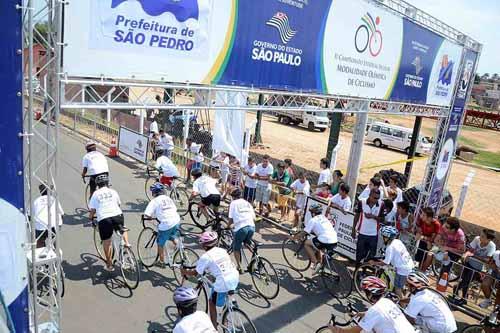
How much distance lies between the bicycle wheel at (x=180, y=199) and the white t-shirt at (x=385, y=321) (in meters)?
6.79

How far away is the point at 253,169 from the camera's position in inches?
443

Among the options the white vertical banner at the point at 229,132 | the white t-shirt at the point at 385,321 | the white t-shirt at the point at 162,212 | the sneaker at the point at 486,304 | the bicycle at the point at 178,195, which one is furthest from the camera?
the white vertical banner at the point at 229,132

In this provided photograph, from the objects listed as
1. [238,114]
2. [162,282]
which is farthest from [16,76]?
[238,114]

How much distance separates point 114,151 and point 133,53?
32.6 ft

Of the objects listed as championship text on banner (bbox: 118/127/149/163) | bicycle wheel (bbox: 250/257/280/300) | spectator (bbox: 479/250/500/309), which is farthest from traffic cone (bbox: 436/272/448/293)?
championship text on banner (bbox: 118/127/149/163)

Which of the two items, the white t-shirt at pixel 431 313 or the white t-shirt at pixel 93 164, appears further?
the white t-shirt at pixel 93 164

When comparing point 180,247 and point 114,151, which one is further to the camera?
point 114,151

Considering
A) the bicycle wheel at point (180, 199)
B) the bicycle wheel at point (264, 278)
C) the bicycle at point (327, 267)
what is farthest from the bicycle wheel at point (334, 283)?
the bicycle wheel at point (180, 199)

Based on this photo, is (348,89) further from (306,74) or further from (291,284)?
(291,284)

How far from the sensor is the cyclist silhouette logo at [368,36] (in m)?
9.89

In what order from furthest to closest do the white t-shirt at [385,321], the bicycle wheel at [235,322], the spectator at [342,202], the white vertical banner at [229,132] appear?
the white vertical banner at [229,132], the spectator at [342,202], the bicycle wheel at [235,322], the white t-shirt at [385,321]

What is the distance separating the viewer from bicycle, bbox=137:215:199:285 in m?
7.46

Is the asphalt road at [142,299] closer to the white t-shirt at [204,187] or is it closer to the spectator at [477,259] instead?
the white t-shirt at [204,187]

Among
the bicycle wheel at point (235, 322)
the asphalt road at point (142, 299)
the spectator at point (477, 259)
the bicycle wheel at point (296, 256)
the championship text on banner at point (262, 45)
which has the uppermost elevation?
the championship text on banner at point (262, 45)
